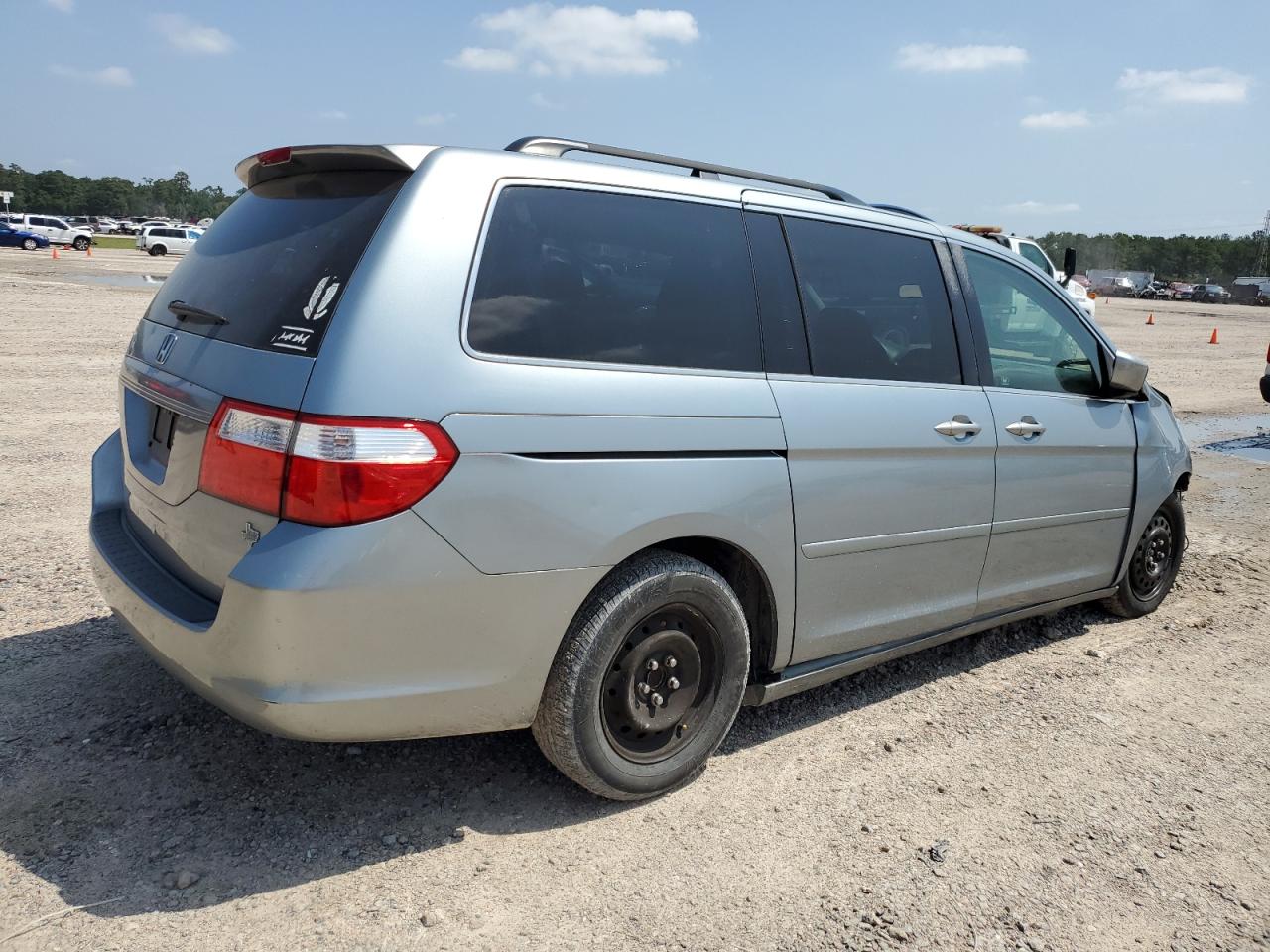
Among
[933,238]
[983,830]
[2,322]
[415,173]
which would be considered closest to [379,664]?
[415,173]

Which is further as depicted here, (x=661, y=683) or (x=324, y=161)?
(x=661, y=683)

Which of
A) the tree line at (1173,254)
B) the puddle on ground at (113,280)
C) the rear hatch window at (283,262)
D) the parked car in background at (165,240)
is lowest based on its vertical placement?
the puddle on ground at (113,280)

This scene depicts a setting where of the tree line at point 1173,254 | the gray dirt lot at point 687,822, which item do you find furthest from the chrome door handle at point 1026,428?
the tree line at point 1173,254

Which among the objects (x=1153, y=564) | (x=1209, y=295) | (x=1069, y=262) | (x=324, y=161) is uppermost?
(x=1209, y=295)

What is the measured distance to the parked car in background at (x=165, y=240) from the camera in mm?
49406

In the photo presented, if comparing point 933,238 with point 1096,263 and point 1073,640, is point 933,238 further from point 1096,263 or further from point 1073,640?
point 1096,263

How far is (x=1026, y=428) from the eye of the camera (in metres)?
4.18

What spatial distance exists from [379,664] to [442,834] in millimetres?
713

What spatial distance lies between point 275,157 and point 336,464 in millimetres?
1245

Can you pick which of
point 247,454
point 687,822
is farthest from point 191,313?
point 687,822

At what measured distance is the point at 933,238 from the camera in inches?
164

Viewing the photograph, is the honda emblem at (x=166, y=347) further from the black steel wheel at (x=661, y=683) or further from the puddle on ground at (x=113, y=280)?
the puddle on ground at (x=113, y=280)

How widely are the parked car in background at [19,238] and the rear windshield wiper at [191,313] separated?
175 ft

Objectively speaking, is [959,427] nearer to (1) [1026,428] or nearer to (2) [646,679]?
(1) [1026,428]
